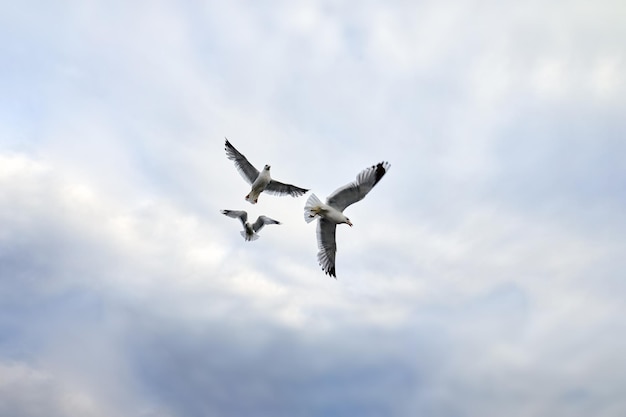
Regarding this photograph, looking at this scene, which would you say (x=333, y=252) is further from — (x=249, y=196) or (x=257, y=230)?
(x=257, y=230)

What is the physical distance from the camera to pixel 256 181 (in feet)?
150

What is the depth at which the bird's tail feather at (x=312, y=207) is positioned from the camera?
35.9 meters

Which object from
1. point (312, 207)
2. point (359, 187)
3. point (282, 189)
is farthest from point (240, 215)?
point (359, 187)

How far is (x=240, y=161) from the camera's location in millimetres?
45938

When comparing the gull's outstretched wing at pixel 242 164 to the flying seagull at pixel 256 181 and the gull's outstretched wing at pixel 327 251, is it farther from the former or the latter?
the gull's outstretched wing at pixel 327 251

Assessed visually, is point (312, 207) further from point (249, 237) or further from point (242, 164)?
point (249, 237)

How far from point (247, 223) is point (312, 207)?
52.0 feet

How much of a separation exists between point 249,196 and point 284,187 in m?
2.39

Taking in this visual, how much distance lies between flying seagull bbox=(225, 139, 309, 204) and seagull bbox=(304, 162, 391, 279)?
8.24 metres

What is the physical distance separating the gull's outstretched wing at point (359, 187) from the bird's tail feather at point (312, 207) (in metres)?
0.56

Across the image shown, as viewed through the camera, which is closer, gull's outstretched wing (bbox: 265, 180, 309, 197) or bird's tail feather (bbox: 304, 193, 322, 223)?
bird's tail feather (bbox: 304, 193, 322, 223)

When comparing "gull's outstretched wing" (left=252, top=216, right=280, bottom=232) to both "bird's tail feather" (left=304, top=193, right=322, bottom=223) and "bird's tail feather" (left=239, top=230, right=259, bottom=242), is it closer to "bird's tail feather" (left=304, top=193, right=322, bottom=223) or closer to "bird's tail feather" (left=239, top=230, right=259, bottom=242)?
"bird's tail feather" (left=239, top=230, right=259, bottom=242)

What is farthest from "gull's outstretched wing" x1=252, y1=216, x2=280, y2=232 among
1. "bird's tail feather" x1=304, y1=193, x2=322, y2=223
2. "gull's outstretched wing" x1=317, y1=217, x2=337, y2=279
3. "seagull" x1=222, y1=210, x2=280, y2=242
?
"bird's tail feather" x1=304, y1=193, x2=322, y2=223

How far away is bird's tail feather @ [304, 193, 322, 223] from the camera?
118 ft
